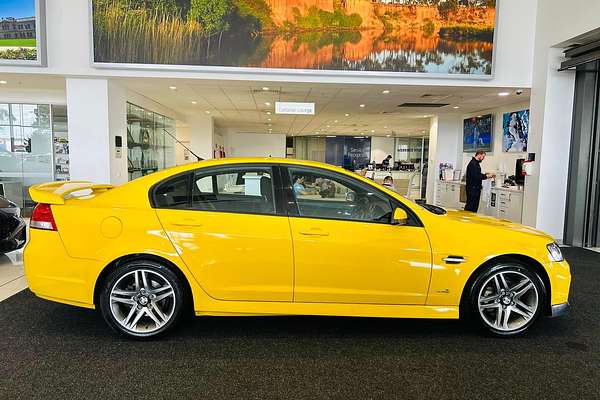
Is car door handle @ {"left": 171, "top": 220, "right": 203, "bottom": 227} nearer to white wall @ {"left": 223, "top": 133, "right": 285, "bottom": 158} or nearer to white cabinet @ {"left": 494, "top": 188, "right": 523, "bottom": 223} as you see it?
white cabinet @ {"left": 494, "top": 188, "right": 523, "bottom": 223}

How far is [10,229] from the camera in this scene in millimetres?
5199

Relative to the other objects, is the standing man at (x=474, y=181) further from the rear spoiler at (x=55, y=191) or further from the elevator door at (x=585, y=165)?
the rear spoiler at (x=55, y=191)

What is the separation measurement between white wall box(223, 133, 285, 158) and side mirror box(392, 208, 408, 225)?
21581 mm

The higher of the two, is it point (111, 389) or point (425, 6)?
point (425, 6)

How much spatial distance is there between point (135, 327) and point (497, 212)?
28.8ft

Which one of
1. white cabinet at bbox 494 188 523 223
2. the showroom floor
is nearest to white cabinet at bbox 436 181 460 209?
white cabinet at bbox 494 188 523 223

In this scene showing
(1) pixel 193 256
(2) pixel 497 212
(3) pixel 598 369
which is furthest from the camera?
(2) pixel 497 212

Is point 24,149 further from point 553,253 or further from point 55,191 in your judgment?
point 553,253

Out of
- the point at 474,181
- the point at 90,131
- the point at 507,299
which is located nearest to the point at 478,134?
the point at 474,181

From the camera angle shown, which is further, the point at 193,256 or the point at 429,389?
the point at 193,256

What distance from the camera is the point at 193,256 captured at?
298 cm

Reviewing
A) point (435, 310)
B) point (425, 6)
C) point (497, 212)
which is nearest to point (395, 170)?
point (497, 212)

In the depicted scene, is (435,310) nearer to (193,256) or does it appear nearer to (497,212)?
(193,256)

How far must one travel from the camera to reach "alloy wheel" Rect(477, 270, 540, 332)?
10.3 ft
